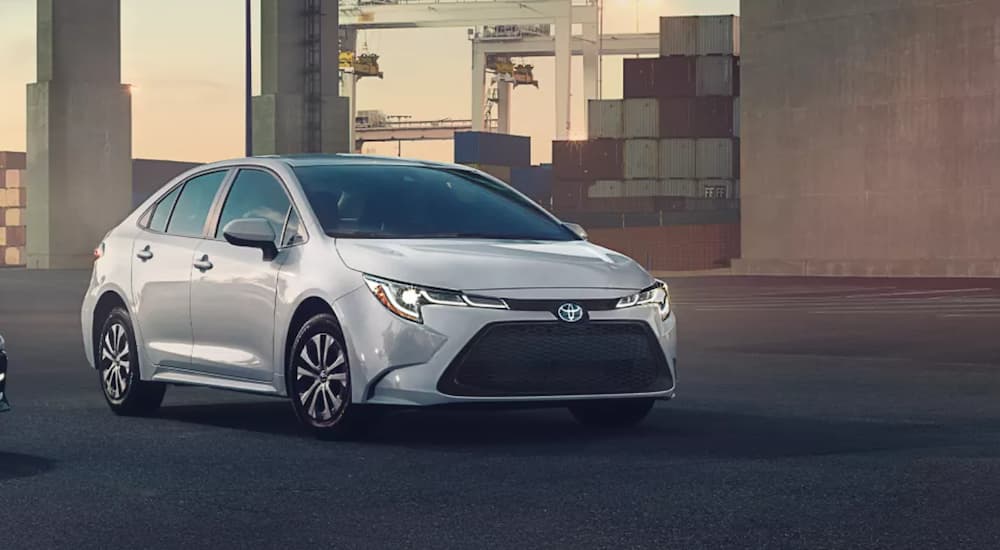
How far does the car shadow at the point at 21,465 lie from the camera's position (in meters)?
8.17

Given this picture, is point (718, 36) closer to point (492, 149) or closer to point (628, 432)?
point (492, 149)

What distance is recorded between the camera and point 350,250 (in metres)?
9.45

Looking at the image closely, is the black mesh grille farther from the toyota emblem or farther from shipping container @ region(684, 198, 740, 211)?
shipping container @ region(684, 198, 740, 211)

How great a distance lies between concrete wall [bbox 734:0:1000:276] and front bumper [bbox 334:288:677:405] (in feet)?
124

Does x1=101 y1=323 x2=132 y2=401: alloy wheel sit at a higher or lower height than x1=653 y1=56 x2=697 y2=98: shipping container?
lower

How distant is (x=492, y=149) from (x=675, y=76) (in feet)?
137

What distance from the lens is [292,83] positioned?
67.5 m

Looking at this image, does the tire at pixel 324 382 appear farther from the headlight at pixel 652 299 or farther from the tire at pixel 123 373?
the tire at pixel 123 373

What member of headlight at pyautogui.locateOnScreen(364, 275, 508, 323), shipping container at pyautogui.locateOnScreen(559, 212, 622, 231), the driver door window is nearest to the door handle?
the driver door window

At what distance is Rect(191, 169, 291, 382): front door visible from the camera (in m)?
9.88

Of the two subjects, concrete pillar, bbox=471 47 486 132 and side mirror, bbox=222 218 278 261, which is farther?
concrete pillar, bbox=471 47 486 132

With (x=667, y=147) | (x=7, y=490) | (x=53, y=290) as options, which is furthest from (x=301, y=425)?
(x=667, y=147)

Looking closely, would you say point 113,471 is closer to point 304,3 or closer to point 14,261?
point 304,3

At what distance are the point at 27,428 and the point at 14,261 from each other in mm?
124910
